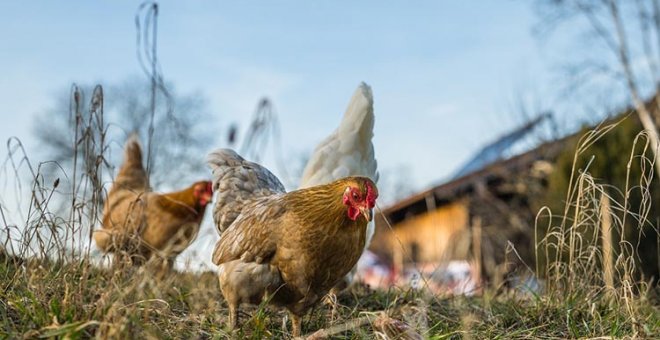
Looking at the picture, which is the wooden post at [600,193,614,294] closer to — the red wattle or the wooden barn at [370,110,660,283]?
the red wattle

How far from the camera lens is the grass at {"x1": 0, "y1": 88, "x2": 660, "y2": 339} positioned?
7.47ft

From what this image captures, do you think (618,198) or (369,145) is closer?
(369,145)

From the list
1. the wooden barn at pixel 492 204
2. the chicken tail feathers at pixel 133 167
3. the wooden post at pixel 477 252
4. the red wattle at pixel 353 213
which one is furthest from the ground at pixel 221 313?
the wooden barn at pixel 492 204

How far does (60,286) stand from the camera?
2.84 meters

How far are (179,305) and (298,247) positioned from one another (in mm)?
856

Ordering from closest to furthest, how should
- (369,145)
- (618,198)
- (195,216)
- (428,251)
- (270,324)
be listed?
(270,324)
(369,145)
(195,216)
(618,198)
(428,251)

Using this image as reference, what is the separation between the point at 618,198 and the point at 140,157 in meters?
5.97

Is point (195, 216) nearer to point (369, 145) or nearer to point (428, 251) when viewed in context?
point (369, 145)

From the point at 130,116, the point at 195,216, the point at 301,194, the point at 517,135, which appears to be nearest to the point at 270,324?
the point at 301,194

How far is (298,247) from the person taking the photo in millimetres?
3008

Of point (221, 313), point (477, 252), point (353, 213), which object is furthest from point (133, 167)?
point (353, 213)

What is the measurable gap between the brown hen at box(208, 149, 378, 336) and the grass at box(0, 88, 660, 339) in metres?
0.14

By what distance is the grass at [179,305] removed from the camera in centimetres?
228

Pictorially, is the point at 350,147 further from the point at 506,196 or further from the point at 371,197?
the point at 506,196
